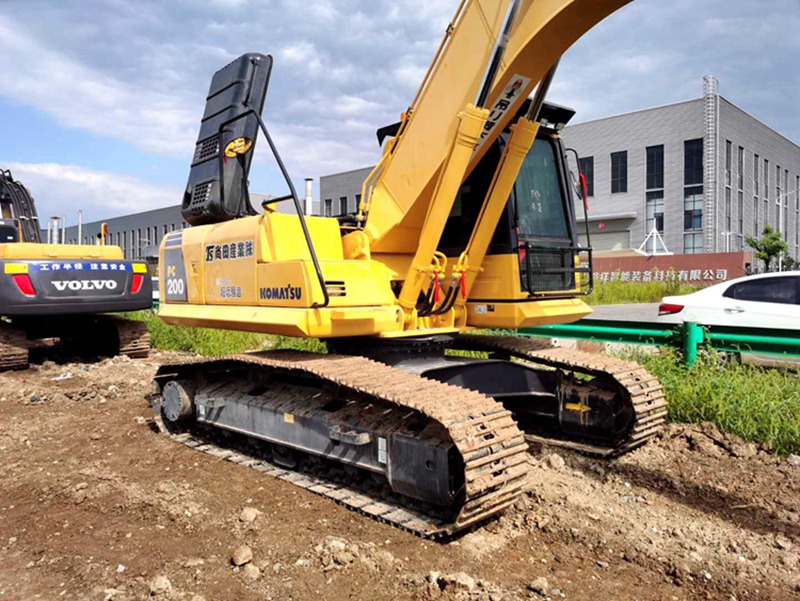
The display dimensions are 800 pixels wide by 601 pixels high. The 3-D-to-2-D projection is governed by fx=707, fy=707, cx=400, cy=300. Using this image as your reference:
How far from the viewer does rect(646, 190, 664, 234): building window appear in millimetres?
43547

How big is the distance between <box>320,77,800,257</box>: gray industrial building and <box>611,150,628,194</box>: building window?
0.06 metres

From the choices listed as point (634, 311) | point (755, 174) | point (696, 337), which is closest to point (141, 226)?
point (755, 174)

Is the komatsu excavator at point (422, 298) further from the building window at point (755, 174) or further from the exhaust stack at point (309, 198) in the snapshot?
the building window at point (755, 174)

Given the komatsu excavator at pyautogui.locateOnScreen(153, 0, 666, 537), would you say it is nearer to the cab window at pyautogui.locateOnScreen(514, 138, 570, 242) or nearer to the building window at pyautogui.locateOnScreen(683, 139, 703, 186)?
the cab window at pyautogui.locateOnScreen(514, 138, 570, 242)

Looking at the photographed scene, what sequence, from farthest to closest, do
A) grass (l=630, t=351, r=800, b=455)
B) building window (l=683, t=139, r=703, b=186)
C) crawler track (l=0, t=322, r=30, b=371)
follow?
building window (l=683, t=139, r=703, b=186)
crawler track (l=0, t=322, r=30, b=371)
grass (l=630, t=351, r=800, b=455)

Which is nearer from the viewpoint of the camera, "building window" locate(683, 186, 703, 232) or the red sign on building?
the red sign on building

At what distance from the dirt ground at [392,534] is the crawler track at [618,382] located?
0.17 metres

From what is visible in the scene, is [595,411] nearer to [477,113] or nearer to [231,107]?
[477,113]

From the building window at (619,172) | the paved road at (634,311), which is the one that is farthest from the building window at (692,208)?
the paved road at (634,311)

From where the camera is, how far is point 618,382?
18.0 ft

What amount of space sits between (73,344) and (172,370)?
21.7 feet

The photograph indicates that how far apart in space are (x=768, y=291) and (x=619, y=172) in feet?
127

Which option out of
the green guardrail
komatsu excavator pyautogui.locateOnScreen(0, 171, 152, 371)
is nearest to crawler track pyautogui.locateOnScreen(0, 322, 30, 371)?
komatsu excavator pyautogui.locateOnScreen(0, 171, 152, 371)

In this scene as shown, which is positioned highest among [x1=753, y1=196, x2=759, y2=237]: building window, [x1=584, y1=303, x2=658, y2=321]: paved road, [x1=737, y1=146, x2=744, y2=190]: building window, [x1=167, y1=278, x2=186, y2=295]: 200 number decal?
[x1=737, y1=146, x2=744, y2=190]: building window
